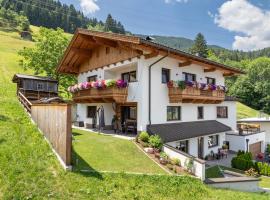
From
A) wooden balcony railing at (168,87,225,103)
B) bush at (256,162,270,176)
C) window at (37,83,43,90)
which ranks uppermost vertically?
window at (37,83,43,90)

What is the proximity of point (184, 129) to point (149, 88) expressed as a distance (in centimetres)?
467

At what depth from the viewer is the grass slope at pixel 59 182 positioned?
28.5 ft

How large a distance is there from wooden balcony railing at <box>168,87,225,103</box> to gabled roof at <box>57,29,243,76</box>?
221cm

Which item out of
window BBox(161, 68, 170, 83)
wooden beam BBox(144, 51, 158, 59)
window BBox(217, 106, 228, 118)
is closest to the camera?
wooden beam BBox(144, 51, 158, 59)

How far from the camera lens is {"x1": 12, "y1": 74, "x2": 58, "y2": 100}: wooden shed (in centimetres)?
2658

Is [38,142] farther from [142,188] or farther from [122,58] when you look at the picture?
[122,58]

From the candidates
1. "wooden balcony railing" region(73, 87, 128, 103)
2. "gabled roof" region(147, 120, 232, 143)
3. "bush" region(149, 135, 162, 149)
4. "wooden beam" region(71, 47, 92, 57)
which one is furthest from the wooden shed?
"bush" region(149, 135, 162, 149)

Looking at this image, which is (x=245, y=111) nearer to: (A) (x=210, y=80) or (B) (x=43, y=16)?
(A) (x=210, y=80)

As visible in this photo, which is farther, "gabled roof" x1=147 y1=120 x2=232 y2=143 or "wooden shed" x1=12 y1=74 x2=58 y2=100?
"wooden shed" x1=12 y1=74 x2=58 y2=100

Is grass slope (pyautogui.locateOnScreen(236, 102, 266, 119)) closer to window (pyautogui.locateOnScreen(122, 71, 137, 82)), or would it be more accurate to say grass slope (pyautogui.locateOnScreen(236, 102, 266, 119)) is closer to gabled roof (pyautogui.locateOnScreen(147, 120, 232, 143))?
gabled roof (pyautogui.locateOnScreen(147, 120, 232, 143))

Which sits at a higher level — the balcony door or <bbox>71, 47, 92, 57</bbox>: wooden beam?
<bbox>71, 47, 92, 57</bbox>: wooden beam

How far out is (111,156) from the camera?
42.4 ft

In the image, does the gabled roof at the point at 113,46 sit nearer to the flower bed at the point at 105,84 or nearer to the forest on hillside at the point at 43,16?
the flower bed at the point at 105,84

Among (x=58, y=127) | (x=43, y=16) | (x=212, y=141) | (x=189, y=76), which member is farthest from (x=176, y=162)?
(x=43, y=16)
